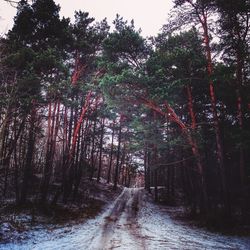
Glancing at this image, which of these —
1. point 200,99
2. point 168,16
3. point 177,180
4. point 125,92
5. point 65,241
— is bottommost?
point 65,241

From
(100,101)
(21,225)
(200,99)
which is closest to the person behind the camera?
(21,225)

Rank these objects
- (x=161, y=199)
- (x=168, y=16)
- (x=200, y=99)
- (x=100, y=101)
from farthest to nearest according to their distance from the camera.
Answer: (x=161, y=199) → (x=100, y=101) → (x=200, y=99) → (x=168, y=16)

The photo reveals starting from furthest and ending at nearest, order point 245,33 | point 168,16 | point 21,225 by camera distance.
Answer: point 168,16 < point 245,33 < point 21,225

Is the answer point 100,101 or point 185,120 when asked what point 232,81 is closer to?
point 185,120

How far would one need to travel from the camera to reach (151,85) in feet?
51.2

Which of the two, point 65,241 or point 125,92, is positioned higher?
point 125,92

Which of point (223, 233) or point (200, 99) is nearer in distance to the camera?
point (223, 233)

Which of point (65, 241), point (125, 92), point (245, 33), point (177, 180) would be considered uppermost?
point (245, 33)

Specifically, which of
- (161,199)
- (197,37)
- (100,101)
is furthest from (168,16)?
(161,199)

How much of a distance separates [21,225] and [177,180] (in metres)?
35.7

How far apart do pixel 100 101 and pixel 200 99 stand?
26.9 ft

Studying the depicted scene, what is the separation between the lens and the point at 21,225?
42.6ft

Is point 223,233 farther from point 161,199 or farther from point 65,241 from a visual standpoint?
point 161,199

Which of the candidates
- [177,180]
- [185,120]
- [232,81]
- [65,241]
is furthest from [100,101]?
[177,180]
